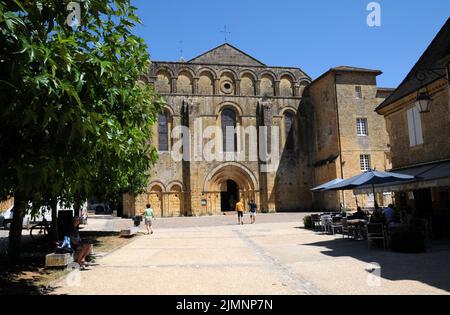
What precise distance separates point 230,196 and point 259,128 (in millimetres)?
8210

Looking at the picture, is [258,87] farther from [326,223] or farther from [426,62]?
[426,62]

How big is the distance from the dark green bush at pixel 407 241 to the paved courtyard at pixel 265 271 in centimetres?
36

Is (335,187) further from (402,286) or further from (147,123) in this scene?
(402,286)

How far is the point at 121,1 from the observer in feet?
18.8

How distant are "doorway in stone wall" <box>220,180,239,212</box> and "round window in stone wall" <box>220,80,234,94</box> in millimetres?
9023

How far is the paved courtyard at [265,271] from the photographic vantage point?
704 centimetres

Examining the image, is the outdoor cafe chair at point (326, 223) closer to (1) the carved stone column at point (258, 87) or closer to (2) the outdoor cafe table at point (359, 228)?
(2) the outdoor cafe table at point (359, 228)

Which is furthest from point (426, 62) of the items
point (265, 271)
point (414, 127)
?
point (265, 271)

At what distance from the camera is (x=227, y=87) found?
38500 millimetres

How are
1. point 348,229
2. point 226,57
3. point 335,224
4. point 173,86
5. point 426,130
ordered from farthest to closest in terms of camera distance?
point 226,57
point 173,86
point 335,224
point 426,130
point 348,229

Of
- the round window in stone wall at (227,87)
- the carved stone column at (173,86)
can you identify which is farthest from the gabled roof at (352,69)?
the carved stone column at (173,86)

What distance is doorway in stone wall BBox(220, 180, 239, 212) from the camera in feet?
136

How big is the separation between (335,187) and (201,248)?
648cm

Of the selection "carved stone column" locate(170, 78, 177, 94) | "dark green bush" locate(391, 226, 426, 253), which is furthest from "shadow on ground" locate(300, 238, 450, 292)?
"carved stone column" locate(170, 78, 177, 94)
